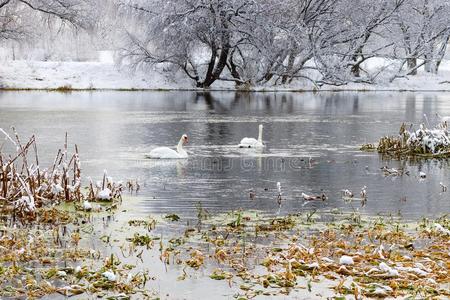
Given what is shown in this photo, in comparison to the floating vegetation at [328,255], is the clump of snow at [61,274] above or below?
above

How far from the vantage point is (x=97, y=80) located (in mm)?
59875

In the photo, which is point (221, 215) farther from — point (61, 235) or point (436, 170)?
point (436, 170)

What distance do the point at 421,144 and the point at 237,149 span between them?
5.38 meters

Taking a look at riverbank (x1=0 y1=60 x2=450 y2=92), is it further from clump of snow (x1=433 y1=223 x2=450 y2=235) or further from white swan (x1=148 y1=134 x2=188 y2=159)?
clump of snow (x1=433 y1=223 x2=450 y2=235)

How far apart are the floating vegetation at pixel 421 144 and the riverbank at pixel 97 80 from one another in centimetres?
3645

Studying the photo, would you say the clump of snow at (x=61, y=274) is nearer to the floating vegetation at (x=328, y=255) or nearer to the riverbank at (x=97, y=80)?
the floating vegetation at (x=328, y=255)

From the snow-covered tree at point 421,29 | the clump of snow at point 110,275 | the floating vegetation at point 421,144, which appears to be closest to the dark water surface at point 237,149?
the floating vegetation at point 421,144

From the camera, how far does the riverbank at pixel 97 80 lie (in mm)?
58219

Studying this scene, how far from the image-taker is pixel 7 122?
94.3ft

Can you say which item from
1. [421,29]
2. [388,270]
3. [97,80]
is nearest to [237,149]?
[388,270]

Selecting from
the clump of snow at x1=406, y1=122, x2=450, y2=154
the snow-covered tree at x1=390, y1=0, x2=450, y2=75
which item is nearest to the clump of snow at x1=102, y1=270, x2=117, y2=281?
the clump of snow at x1=406, y1=122, x2=450, y2=154

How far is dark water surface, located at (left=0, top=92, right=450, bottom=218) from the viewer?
1409 centimetres

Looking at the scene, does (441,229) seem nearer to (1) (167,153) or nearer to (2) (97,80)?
(1) (167,153)

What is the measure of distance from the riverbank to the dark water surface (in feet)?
44.9
